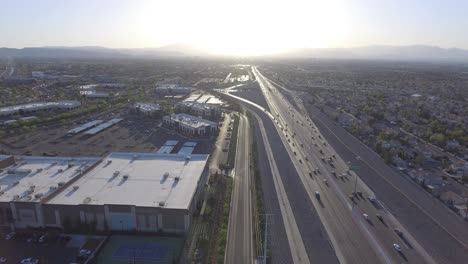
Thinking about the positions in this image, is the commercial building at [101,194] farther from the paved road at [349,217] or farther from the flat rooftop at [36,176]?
the paved road at [349,217]

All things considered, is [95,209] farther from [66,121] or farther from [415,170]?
[66,121]

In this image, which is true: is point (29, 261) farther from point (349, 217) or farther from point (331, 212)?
point (349, 217)

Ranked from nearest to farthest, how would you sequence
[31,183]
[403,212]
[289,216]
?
[289,216], [31,183], [403,212]

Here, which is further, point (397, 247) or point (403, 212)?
point (403, 212)

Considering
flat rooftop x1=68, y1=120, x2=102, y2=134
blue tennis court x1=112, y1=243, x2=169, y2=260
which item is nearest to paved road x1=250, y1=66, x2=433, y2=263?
blue tennis court x1=112, y1=243, x2=169, y2=260

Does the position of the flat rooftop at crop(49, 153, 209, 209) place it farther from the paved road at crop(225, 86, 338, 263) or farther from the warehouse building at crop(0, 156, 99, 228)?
the paved road at crop(225, 86, 338, 263)

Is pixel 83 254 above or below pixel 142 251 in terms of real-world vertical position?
above

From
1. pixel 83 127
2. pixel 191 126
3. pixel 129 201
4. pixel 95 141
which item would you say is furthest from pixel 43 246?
pixel 83 127

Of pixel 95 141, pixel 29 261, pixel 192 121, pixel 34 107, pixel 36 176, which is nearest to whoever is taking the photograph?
pixel 29 261
